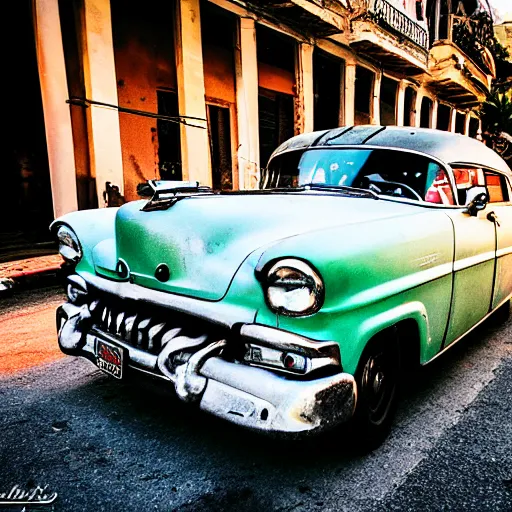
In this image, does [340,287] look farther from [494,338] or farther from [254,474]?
[494,338]

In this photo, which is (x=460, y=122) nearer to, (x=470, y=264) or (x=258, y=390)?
(x=470, y=264)

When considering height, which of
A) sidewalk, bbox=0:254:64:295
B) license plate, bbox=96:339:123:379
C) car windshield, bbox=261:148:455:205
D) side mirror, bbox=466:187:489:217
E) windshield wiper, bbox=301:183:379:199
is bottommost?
sidewalk, bbox=0:254:64:295

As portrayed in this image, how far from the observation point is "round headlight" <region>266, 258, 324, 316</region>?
5.35ft

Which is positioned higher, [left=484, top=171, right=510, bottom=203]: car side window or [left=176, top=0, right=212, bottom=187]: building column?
[left=176, top=0, right=212, bottom=187]: building column

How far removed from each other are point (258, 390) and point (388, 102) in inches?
714

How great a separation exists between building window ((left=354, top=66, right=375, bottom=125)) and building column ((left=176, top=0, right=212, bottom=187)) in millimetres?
6756

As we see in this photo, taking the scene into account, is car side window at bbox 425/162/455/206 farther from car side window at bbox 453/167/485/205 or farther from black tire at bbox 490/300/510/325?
black tire at bbox 490/300/510/325

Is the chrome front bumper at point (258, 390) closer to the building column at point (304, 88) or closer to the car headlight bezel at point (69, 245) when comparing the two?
the car headlight bezel at point (69, 245)

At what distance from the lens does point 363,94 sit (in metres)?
15.6

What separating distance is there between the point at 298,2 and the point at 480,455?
9.97m

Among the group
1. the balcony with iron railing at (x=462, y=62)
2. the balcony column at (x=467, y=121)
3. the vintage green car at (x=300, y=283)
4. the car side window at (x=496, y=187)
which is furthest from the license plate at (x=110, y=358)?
the balcony column at (x=467, y=121)

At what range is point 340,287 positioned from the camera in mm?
1690

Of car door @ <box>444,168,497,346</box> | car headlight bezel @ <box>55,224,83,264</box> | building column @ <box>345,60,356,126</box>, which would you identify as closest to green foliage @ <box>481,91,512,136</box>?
building column @ <box>345,60,356,126</box>

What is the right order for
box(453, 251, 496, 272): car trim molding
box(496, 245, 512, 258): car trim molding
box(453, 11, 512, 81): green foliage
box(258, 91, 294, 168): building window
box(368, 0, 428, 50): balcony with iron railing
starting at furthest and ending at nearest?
box(453, 11, 512, 81): green foliage, box(368, 0, 428, 50): balcony with iron railing, box(258, 91, 294, 168): building window, box(496, 245, 512, 258): car trim molding, box(453, 251, 496, 272): car trim molding
